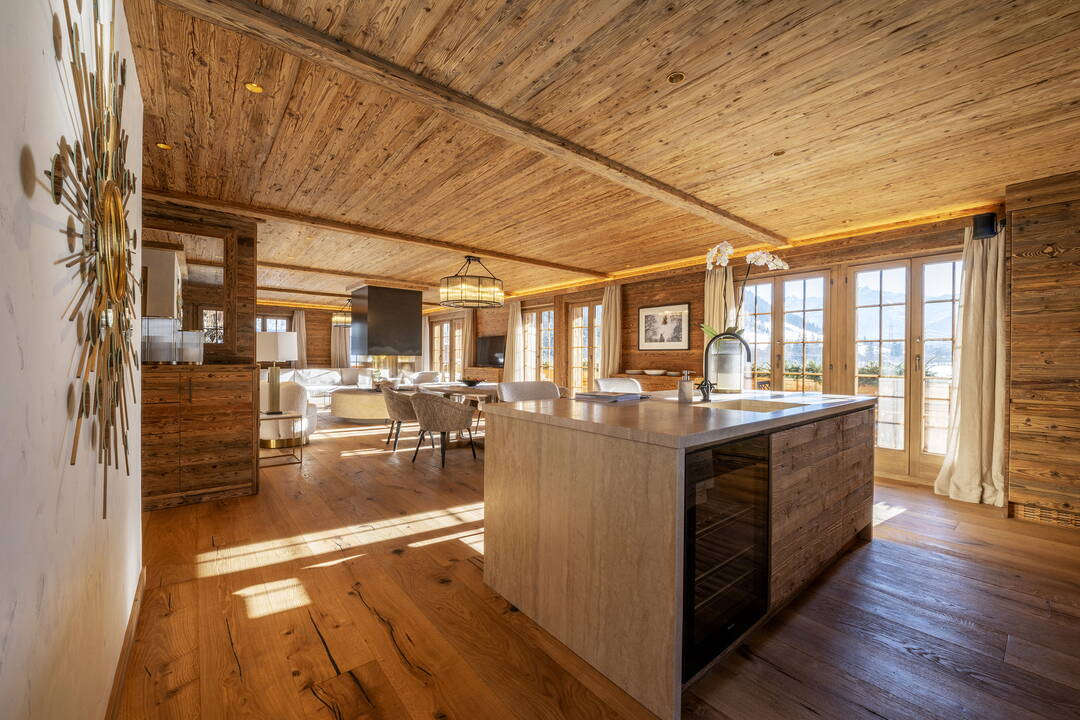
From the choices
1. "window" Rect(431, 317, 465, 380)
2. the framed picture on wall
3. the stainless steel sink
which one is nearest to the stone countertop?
the stainless steel sink

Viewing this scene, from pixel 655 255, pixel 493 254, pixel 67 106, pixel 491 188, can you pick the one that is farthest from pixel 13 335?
pixel 655 255

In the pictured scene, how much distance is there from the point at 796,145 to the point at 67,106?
123 inches

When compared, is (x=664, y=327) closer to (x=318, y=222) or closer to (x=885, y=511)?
(x=885, y=511)

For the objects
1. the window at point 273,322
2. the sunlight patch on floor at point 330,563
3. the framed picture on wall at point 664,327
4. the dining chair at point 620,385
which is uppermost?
the window at point 273,322

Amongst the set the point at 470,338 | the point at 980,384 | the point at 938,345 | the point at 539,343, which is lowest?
the point at 980,384

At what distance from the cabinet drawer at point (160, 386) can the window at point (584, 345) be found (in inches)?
212

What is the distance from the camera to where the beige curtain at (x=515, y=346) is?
28.7 ft

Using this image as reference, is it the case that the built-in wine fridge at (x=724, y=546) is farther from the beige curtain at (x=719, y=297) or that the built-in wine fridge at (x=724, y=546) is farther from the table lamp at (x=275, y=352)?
the table lamp at (x=275, y=352)

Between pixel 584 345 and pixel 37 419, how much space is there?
7059mm

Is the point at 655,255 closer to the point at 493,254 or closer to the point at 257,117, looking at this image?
the point at 493,254

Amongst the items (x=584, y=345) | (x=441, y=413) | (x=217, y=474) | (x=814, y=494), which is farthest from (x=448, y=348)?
(x=814, y=494)

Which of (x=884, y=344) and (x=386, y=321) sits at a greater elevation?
(x=386, y=321)

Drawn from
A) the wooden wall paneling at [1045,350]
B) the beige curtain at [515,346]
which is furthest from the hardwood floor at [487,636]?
the beige curtain at [515,346]

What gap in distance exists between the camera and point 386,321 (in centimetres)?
770
